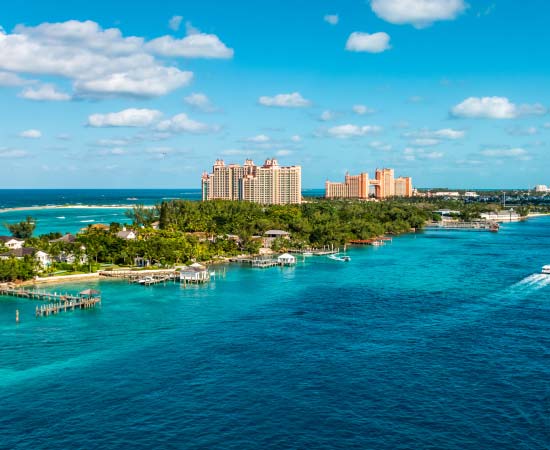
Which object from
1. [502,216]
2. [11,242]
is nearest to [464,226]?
[502,216]

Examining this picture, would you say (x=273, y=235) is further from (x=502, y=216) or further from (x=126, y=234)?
(x=502, y=216)

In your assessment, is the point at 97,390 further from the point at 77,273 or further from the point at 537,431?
the point at 77,273

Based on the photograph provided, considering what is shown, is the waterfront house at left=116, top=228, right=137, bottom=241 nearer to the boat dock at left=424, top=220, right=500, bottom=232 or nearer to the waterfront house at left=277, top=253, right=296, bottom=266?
the waterfront house at left=277, top=253, right=296, bottom=266

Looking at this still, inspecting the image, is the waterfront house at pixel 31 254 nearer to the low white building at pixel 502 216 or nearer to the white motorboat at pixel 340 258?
the white motorboat at pixel 340 258

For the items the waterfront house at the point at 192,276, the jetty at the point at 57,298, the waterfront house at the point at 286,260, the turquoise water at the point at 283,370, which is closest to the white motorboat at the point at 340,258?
the waterfront house at the point at 286,260

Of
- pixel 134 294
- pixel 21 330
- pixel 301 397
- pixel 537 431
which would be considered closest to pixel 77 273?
pixel 134 294
